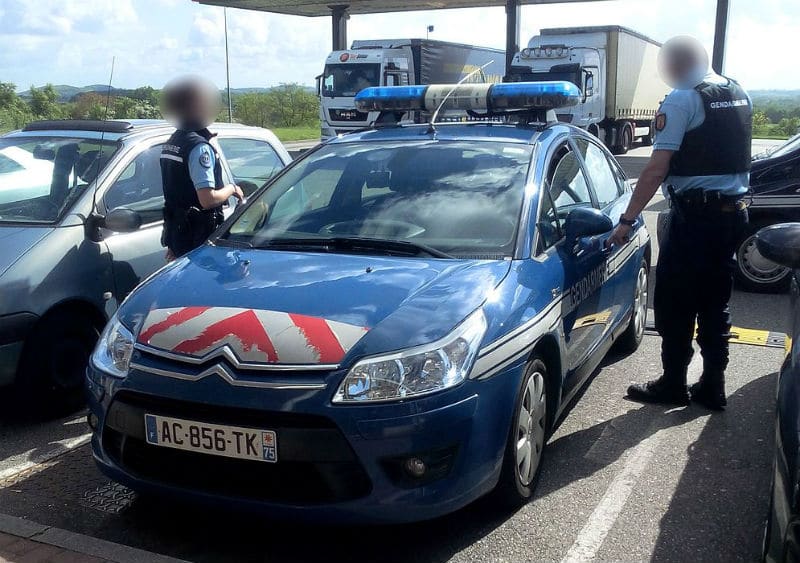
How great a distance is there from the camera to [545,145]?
4.23 meters

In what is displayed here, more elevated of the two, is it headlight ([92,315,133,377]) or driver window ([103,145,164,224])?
driver window ([103,145,164,224])

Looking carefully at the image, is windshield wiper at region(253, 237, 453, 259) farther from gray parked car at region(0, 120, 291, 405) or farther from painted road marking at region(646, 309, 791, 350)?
painted road marking at region(646, 309, 791, 350)

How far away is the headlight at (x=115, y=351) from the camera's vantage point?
308cm

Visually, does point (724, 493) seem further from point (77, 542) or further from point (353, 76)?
point (353, 76)

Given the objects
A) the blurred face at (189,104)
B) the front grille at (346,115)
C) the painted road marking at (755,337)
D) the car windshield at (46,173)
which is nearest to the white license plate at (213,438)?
the car windshield at (46,173)

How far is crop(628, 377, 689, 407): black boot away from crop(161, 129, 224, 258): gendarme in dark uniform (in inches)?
107

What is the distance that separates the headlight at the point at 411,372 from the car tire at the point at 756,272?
17.5 feet

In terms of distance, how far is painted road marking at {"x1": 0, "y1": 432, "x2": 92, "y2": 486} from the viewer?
3.79 m

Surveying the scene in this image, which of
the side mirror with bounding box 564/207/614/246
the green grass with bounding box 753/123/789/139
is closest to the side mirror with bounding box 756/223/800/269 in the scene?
the side mirror with bounding box 564/207/614/246

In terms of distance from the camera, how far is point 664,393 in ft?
15.2

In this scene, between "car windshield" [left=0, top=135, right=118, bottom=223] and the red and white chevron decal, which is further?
"car windshield" [left=0, top=135, right=118, bottom=223]

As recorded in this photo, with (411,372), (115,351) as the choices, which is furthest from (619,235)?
(115,351)

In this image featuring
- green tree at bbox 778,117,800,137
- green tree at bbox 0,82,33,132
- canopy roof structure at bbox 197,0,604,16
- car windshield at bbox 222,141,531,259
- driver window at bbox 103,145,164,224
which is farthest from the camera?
green tree at bbox 778,117,800,137

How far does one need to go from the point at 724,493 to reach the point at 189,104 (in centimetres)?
356
